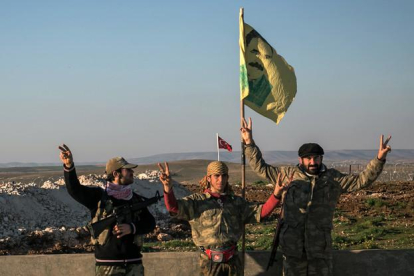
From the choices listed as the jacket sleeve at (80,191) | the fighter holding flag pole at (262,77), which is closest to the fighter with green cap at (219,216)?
the jacket sleeve at (80,191)

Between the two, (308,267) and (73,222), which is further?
(73,222)

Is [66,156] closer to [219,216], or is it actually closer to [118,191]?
[118,191]

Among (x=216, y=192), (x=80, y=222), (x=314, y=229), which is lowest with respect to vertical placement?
(x=80, y=222)

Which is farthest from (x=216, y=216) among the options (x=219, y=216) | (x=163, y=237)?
(x=163, y=237)

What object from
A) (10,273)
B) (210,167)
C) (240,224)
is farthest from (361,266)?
(10,273)

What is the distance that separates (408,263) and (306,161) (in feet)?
7.37

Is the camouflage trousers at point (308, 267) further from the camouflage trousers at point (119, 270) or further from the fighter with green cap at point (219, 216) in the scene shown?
the camouflage trousers at point (119, 270)

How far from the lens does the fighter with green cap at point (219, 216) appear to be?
6254 millimetres

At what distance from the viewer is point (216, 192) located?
6.39m

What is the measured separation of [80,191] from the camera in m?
6.06

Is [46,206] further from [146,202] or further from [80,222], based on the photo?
[146,202]

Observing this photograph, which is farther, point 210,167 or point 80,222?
point 80,222

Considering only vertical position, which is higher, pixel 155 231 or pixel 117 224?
pixel 117 224

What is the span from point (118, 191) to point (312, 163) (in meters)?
2.08
